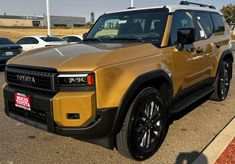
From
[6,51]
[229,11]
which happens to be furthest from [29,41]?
[229,11]

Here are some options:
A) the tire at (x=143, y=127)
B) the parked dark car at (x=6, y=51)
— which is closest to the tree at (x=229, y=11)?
the parked dark car at (x=6, y=51)

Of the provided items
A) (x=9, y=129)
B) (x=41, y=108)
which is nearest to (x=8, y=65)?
(x=41, y=108)

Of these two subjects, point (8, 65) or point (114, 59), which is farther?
point (8, 65)

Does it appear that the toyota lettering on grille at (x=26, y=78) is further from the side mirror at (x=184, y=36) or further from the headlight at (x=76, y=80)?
the side mirror at (x=184, y=36)

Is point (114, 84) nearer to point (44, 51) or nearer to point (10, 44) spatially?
point (44, 51)

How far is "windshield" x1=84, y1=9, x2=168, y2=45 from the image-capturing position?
14.5 ft

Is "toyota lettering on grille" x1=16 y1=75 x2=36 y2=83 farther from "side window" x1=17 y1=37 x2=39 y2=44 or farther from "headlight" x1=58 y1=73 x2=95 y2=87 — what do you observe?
"side window" x1=17 y1=37 x2=39 y2=44

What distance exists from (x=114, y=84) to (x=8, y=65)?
1628 mm

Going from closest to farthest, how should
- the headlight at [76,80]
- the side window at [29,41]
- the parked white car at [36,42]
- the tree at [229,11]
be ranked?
the headlight at [76,80], the parked white car at [36,42], the side window at [29,41], the tree at [229,11]

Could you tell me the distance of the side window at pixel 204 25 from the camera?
5294 millimetres

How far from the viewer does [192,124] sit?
504 centimetres

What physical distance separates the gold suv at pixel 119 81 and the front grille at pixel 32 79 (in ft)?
0.04

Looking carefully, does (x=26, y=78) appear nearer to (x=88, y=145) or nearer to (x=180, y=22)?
(x=88, y=145)

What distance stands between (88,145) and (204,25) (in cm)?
305
